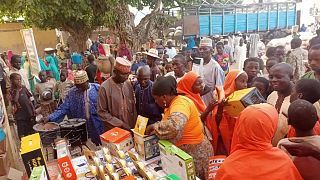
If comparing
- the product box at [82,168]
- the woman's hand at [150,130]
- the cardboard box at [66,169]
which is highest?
the woman's hand at [150,130]

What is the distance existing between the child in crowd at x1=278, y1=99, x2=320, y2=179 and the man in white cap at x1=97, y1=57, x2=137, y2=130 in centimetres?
194

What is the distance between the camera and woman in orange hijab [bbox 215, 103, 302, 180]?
1.65m

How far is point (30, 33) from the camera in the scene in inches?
270

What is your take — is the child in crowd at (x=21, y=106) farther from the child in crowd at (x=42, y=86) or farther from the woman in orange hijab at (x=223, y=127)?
the woman in orange hijab at (x=223, y=127)

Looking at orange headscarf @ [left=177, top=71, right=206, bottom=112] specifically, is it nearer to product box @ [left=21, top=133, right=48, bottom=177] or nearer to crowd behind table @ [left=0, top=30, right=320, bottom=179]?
crowd behind table @ [left=0, top=30, right=320, bottom=179]

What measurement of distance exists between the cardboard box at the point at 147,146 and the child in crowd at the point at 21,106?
10.0 feet

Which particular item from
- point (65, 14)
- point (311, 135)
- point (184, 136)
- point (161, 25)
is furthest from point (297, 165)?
point (161, 25)

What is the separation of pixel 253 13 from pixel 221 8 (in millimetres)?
1728

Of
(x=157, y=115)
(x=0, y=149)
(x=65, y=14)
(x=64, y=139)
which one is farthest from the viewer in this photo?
(x=65, y=14)

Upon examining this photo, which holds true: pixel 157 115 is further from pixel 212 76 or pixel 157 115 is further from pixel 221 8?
pixel 221 8

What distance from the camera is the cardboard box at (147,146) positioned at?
246 centimetres

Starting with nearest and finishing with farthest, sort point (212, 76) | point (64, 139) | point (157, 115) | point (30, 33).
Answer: point (64, 139), point (157, 115), point (212, 76), point (30, 33)

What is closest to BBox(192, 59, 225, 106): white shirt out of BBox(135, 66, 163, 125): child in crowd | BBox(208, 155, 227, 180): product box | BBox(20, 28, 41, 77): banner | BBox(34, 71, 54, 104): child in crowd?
BBox(135, 66, 163, 125): child in crowd

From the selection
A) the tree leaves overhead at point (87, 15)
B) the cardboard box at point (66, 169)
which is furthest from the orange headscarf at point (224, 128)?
the tree leaves overhead at point (87, 15)
